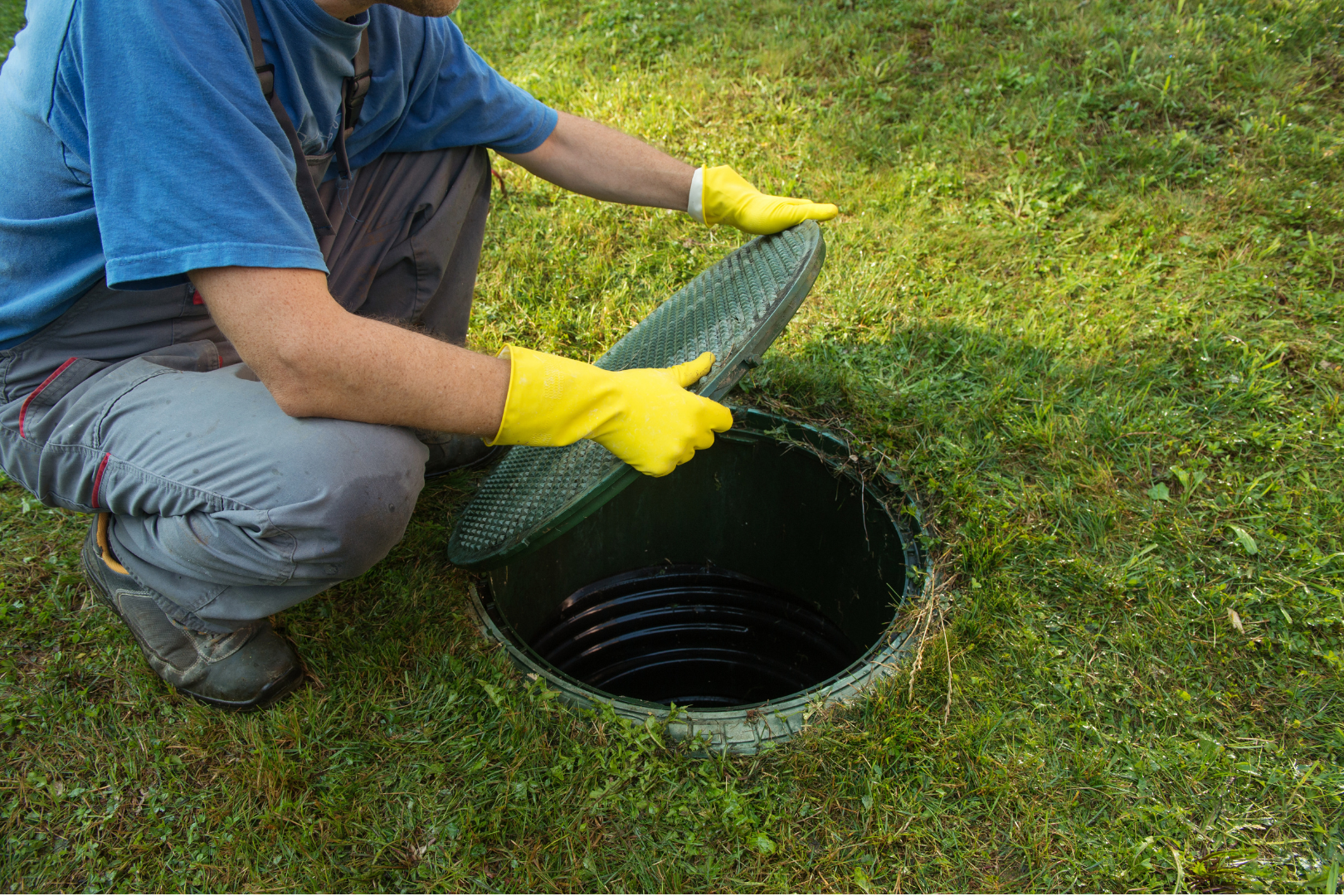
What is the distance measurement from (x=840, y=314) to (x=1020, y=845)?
5.40ft

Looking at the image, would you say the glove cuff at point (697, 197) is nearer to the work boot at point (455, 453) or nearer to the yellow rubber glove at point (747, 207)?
the yellow rubber glove at point (747, 207)

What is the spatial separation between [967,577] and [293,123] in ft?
5.60

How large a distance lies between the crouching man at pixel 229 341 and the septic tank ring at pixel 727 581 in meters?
0.55

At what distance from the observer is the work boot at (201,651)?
172 cm

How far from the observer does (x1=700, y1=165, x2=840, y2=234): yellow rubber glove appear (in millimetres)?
2143

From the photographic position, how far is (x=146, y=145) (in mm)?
1245

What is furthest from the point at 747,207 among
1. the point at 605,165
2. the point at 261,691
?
the point at 261,691

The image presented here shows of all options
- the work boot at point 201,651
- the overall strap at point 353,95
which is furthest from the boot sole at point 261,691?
the overall strap at point 353,95

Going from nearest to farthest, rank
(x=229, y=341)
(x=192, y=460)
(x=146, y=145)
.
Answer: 1. (x=146, y=145)
2. (x=192, y=460)
3. (x=229, y=341)

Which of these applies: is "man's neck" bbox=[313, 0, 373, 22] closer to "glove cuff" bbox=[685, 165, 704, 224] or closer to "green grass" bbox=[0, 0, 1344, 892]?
"glove cuff" bbox=[685, 165, 704, 224]

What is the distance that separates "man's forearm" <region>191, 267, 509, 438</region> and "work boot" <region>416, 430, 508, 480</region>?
2.50 ft

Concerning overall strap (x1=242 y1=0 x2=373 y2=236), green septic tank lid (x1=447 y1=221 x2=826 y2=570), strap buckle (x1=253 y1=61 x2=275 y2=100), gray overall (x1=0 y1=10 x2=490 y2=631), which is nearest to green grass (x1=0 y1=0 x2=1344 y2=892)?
green septic tank lid (x1=447 y1=221 x2=826 y2=570)

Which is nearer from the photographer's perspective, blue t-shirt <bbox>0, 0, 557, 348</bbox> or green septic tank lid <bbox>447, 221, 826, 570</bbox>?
blue t-shirt <bbox>0, 0, 557, 348</bbox>

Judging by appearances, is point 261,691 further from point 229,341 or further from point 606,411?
point 606,411
